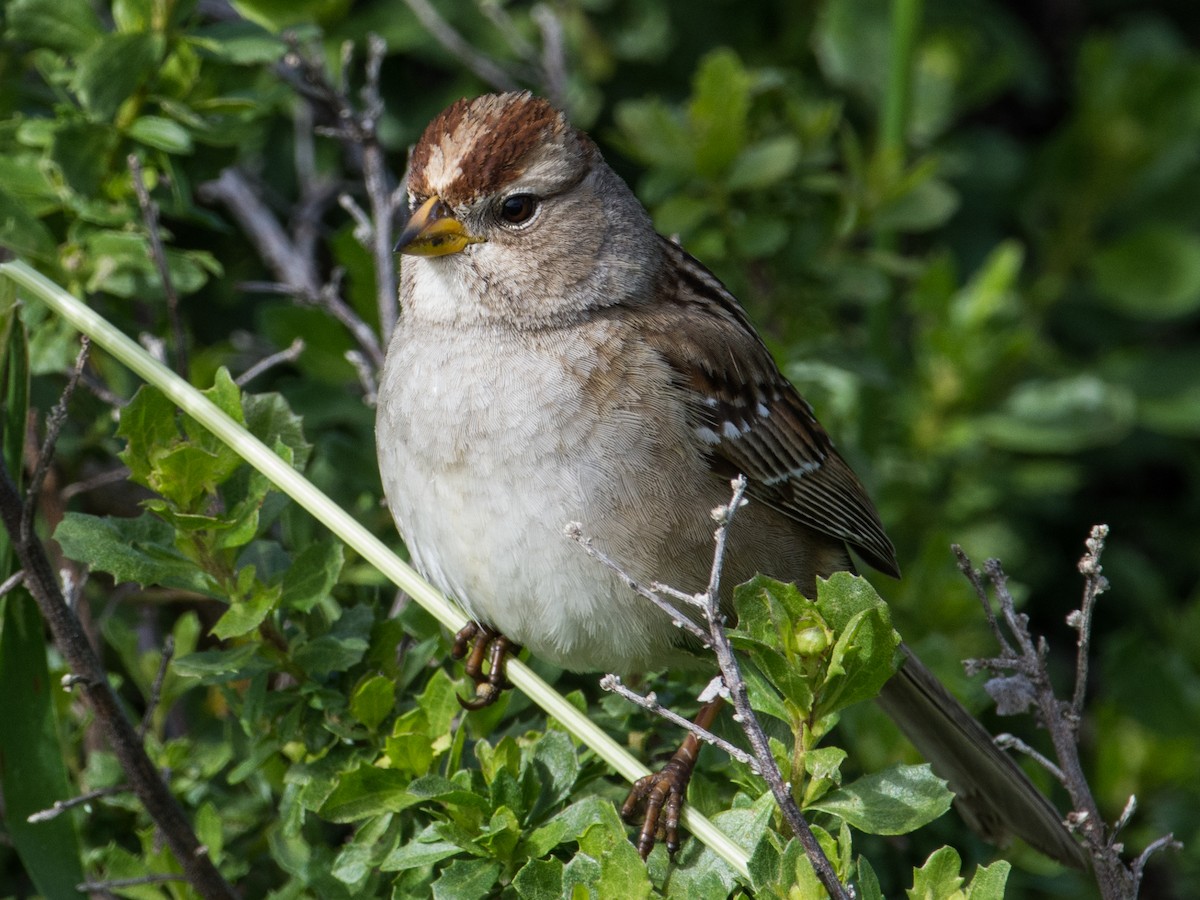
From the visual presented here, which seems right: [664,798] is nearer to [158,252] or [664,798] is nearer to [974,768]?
[974,768]

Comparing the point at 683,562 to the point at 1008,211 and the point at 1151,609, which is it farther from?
the point at 1008,211

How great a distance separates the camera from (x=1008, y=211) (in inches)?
172

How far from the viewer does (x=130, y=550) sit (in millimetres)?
2027

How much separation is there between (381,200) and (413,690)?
94 centimetres

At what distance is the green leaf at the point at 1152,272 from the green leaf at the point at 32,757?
118 inches

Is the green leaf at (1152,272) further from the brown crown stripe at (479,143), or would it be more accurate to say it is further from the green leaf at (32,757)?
the green leaf at (32,757)

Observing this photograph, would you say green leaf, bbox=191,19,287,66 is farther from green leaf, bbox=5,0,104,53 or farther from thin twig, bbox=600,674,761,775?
thin twig, bbox=600,674,761,775

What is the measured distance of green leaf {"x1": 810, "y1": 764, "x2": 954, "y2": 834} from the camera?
1.75 metres

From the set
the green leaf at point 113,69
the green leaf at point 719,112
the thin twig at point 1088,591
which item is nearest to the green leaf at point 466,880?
the thin twig at point 1088,591

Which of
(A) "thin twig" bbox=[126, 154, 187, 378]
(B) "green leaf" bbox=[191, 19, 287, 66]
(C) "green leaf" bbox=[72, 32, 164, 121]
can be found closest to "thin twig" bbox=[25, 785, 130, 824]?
(A) "thin twig" bbox=[126, 154, 187, 378]

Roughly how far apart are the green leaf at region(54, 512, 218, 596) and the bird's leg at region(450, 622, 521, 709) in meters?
0.48

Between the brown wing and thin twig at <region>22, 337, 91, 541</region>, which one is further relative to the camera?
the brown wing

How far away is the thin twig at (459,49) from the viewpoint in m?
3.35

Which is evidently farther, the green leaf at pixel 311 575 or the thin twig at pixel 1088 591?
the green leaf at pixel 311 575
